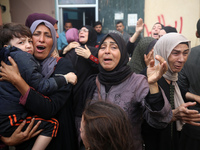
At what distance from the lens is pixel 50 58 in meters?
1.78

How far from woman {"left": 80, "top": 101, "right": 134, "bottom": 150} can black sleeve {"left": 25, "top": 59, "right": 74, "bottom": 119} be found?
0.46 metres

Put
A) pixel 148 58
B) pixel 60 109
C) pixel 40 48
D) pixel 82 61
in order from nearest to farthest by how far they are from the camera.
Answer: pixel 60 109, pixel 40 48, pixel 148 58, pixel 82 61

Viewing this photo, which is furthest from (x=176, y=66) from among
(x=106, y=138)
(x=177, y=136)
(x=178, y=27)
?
(x=178, y=27)

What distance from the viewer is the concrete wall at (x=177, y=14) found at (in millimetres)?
5809

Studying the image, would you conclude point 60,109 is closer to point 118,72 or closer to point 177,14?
point 118,72

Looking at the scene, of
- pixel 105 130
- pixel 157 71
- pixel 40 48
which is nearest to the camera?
pixel 105 130

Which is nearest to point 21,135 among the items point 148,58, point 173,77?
point 173,77

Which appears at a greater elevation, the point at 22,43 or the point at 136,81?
the point at 22,43

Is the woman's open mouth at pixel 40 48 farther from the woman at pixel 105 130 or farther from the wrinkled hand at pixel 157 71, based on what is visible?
the wrinkled hand at pixel 157 71

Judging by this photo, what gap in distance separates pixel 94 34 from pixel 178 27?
12.9 feet

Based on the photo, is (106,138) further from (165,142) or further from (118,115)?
(165,142)

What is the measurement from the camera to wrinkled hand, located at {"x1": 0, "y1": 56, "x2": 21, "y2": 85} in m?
1.35

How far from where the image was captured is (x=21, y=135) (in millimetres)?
1382

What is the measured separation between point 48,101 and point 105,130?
2.08 ft
